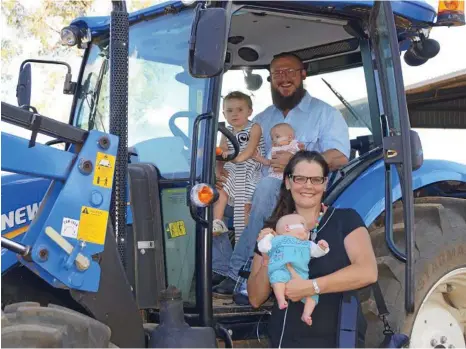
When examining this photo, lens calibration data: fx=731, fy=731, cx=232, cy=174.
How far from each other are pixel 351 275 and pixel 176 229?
3.15 ft

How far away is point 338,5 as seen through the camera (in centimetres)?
391

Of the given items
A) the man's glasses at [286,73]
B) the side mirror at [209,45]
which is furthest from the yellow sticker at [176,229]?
the man's glasses at [286,73]

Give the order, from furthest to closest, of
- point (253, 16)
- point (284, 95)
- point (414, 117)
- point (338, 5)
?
point (414, 117) → point (284, 95) → point (253, 16) → point (338, 5)

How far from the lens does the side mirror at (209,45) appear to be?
314 cm

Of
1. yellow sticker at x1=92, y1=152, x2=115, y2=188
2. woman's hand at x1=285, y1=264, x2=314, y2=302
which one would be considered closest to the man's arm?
woman's hand at x1=285, y1=264, x2=314, y2=302

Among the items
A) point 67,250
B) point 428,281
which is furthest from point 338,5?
point 67,250

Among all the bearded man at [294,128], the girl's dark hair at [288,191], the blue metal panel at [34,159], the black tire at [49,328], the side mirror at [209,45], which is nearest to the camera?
the black tire at [49,328]

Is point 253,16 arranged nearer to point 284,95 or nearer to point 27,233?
point 284,95

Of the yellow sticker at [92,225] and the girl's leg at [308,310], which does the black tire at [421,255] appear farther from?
the yellow sticker at [92,225]

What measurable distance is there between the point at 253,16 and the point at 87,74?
4.01 ft

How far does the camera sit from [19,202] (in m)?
3.39

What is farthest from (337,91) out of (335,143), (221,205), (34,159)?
(34,159)

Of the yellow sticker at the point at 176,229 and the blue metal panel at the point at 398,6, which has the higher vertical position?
the blue metal panel at the point at 398,6

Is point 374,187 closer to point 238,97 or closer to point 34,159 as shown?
point 238,97
